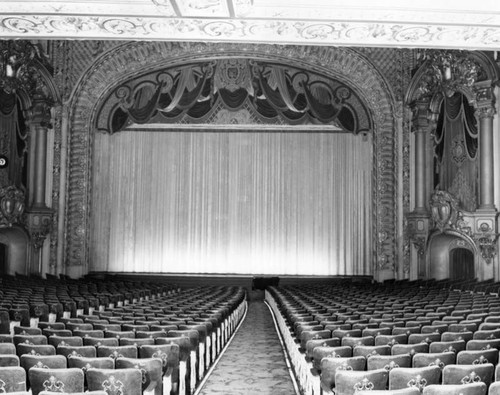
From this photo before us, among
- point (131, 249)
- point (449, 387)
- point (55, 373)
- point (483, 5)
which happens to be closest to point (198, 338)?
point (55, 373)

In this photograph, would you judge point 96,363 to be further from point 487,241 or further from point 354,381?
point 487,241

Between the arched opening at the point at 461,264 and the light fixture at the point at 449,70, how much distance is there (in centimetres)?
479

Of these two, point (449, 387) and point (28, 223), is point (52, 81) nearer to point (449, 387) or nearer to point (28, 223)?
point (28, 223)

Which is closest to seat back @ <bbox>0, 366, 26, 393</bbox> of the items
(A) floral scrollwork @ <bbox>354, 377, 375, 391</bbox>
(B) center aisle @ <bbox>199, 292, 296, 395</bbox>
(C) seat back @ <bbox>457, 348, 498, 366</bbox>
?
(A) floral scrollwork @ <bbox>354, 377, 375, 391</bbox>

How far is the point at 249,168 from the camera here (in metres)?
24.8

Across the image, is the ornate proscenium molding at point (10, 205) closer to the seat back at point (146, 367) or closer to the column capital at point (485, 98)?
the column capital at point (485, 98)

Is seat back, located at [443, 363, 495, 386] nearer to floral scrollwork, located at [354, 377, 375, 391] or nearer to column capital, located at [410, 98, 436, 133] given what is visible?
floral scrollwork, located at [354, 377, 375, 391]

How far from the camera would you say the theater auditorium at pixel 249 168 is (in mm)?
7863

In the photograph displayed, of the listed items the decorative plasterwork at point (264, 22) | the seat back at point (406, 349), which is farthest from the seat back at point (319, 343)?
the decorative plasterwork at point (264, 22)

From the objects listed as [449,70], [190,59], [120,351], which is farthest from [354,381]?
[190,59]

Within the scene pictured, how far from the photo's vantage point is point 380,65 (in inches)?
836

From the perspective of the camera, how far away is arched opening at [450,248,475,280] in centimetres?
1867

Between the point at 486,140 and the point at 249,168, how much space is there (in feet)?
33.1

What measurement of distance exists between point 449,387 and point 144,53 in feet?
63.9
